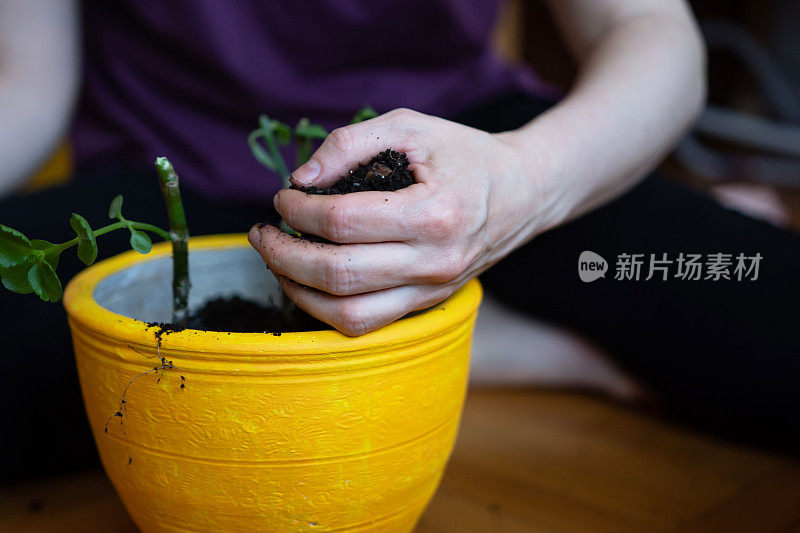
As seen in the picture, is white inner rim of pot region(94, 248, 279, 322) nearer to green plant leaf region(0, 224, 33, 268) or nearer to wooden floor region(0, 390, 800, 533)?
green plant leaf region(0, 224, 33, 268)

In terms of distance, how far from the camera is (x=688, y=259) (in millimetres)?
926

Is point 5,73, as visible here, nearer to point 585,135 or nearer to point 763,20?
point 585,135

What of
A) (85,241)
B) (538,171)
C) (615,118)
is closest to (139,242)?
(85,241)

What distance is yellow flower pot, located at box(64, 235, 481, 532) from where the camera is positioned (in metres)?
0.48

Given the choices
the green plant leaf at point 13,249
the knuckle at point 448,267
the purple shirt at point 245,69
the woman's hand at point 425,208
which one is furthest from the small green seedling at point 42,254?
the purple shirt at point 245,69

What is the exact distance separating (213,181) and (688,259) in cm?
66

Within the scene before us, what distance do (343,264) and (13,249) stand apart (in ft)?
0.76

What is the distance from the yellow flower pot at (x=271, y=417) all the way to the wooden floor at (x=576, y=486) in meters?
0.23

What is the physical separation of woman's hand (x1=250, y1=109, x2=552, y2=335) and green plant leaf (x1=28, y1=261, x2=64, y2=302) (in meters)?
0.14

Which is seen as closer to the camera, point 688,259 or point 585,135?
point 585,135

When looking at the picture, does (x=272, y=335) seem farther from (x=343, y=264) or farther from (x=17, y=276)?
(x=17, y=276)

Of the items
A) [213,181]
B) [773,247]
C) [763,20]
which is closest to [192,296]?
[213,181]

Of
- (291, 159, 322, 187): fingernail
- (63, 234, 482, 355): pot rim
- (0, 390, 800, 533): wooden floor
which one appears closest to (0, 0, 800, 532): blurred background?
(0, 390, 800, 533): wooden floor

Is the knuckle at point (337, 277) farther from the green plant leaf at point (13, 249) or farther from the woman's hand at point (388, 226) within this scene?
the green plant leaf at point (13, 249)
